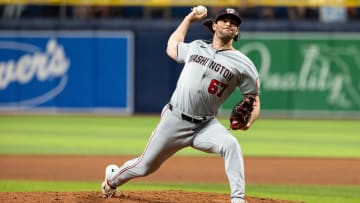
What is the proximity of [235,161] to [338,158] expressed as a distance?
661 cm

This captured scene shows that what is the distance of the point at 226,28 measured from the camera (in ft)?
22.5

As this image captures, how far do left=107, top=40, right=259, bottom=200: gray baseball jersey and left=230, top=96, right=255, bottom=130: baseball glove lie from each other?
0.30ft

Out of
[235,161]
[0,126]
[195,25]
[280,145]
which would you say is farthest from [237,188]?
[195,25]

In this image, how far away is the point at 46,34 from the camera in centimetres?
2053

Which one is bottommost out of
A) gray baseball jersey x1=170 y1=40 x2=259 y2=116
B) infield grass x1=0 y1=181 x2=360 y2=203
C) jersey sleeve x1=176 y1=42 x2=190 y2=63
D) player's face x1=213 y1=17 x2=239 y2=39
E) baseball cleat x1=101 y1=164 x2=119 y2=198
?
infield grass x1=0 y1=181 x2=360 y2=203

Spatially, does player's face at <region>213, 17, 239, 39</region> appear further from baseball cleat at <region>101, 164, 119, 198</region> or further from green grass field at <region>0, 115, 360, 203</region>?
green grass field at <region>0, 115, 360, 203</region>

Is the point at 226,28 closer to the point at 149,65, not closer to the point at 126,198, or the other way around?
the point at 126,198

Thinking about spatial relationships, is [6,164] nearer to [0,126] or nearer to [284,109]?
[0,126]

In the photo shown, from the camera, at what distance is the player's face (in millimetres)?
6836

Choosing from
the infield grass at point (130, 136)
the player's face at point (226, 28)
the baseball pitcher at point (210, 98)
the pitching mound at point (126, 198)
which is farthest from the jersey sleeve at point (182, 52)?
the infield grass at point (130, 136)

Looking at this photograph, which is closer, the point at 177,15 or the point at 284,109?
the point at 284,109

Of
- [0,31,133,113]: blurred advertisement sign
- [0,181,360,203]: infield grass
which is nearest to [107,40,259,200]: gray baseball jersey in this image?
[0,181,360,203]: infield grass

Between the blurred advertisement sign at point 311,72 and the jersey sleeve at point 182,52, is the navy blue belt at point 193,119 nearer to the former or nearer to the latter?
the jersey sleeve at point 182,52

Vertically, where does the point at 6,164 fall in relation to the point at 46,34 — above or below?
below
